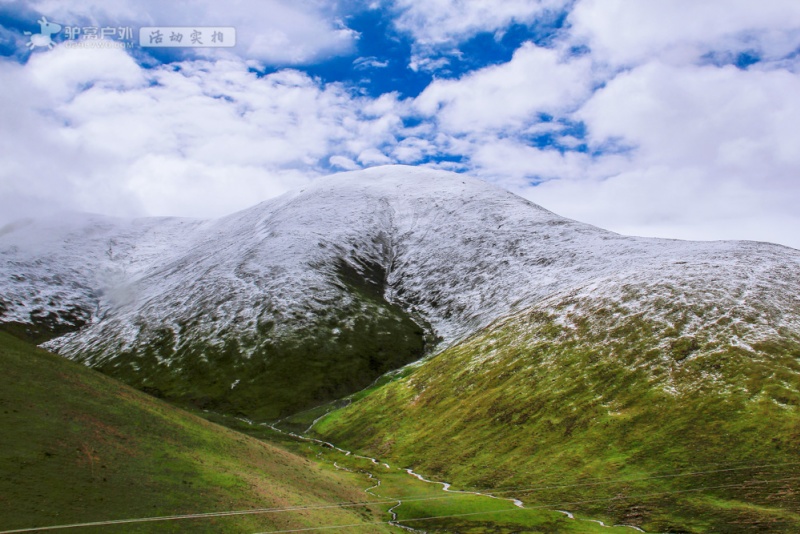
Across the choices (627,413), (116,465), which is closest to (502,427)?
(627,413)

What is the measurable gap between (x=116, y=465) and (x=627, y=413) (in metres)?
72.5

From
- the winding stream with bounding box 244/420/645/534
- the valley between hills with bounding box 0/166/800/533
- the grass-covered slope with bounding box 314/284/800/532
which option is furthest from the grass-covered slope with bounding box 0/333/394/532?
the grass-covered slope with bounding box 314/284/800/532

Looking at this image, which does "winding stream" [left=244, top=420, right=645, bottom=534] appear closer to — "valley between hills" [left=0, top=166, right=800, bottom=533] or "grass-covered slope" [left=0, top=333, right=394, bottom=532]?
"valley between hills" [left=0, top=166, right=800, bottom=533]

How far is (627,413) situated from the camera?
8431 cm

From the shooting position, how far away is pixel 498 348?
440ft

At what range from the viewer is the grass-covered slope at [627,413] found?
62.4 meters

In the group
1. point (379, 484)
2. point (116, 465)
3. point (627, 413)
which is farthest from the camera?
point (627, 413)

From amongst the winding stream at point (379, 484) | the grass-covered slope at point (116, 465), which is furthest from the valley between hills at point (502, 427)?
the winding stream at point (379, 484)

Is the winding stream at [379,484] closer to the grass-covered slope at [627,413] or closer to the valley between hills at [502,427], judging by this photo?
the valley between hills at [502,427]

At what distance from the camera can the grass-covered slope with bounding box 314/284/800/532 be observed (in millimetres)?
62406

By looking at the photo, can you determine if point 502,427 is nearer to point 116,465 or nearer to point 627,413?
point 627,413

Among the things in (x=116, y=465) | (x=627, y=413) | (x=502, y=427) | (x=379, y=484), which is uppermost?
(x=116, y=465)

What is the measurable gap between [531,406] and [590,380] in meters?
12.2

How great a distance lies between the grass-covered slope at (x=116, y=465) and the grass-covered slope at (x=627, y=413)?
3025 centimetres
